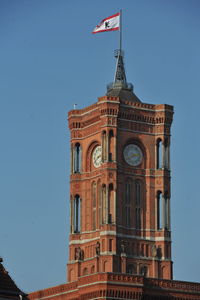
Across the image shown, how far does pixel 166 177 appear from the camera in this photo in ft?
421

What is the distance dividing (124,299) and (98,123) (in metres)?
24.4

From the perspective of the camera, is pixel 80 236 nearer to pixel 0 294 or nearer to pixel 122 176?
pixel 122 176

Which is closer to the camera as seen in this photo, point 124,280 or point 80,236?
point 124,280

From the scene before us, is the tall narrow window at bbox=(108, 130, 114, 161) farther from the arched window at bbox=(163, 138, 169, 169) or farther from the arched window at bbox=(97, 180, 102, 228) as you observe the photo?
the arched window at bbox=(163, 138, 169, 169)

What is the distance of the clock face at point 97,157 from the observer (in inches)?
5054

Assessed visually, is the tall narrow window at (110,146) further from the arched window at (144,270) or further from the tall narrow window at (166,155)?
the arched window at (144,270)

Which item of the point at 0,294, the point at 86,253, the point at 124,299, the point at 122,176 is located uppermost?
the point at 122,176

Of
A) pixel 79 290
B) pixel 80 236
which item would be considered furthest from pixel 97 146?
pixel 79 290

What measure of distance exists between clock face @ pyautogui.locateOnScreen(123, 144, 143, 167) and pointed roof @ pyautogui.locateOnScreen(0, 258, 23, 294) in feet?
151

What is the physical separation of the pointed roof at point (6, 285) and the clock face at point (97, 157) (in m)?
45.5

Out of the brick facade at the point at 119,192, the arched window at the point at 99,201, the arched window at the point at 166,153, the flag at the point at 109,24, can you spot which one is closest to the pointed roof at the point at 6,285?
the brick facade at the point at 119,192

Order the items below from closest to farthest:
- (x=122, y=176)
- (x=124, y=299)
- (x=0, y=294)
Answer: (x=0, y=294) → (x=124, y=299) → (x=122, y=176)

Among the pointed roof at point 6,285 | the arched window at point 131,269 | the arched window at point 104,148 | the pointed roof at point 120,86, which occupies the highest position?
the pointed roof at point 120,86

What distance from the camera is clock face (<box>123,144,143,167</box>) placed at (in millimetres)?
127938
